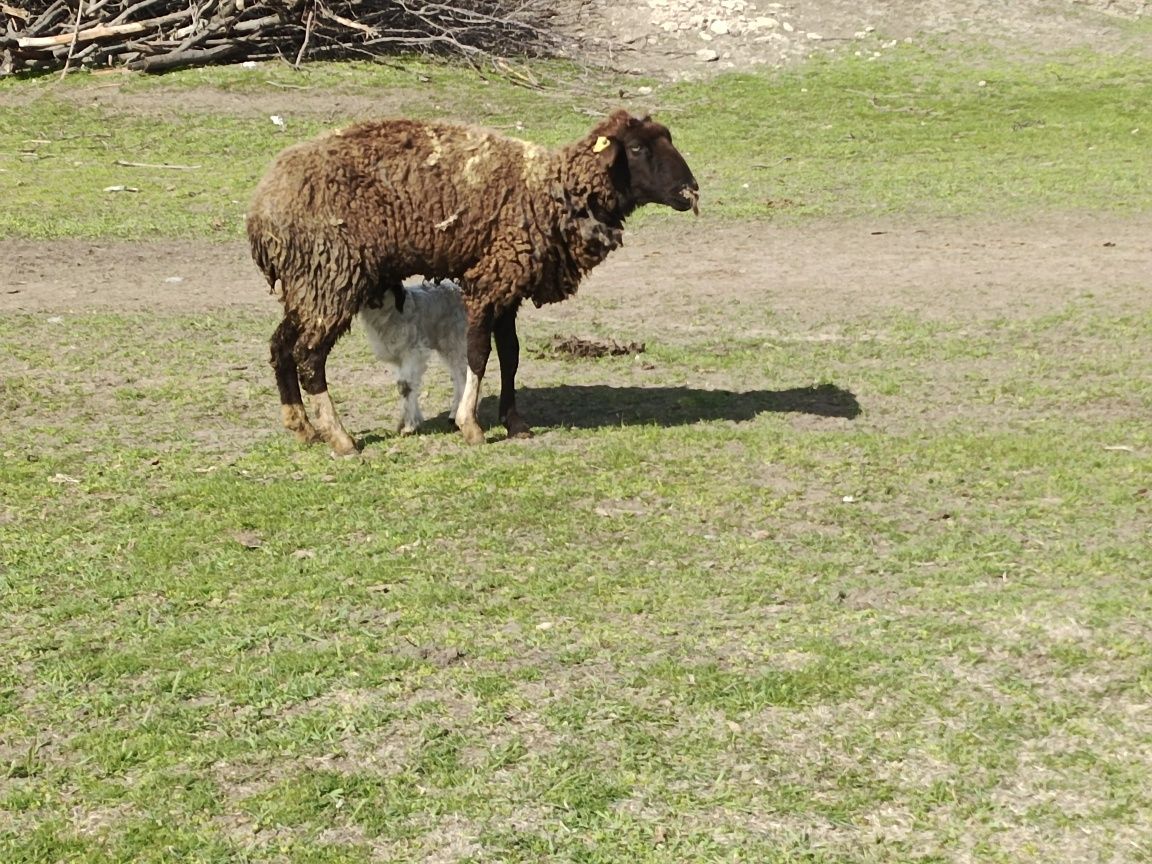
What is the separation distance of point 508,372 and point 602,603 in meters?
3.07

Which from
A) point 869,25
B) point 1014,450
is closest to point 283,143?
point 869,25

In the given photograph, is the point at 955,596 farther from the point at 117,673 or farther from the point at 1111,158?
the point at 1111,158

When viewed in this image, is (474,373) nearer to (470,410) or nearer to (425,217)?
(470,410)

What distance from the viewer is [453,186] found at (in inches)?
356

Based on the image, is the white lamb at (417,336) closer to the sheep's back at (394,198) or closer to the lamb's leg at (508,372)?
the lamb's leg at (508,372)

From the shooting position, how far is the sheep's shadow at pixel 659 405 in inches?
387

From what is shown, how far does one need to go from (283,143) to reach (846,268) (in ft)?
27.1

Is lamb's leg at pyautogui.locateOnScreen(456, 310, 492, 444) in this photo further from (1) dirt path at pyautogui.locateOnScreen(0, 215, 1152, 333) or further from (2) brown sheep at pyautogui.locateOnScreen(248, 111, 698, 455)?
(1) dirt path at pyautogui.locateOnScreen(0, 215, 1152, 333)

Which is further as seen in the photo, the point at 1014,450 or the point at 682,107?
the point at 682,107

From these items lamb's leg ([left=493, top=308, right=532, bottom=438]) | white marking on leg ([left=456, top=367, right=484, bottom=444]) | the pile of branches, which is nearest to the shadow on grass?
lamb's leg ([left=493, top=308, right=532, bottom=438])

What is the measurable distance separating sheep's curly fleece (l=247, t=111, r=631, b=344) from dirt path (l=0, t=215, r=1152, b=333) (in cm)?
333

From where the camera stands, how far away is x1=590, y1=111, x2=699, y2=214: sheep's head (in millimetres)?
9266

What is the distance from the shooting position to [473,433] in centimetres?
916

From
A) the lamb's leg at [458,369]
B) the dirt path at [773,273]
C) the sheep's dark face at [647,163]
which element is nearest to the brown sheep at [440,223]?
the sheep's dark face at [647,163]
